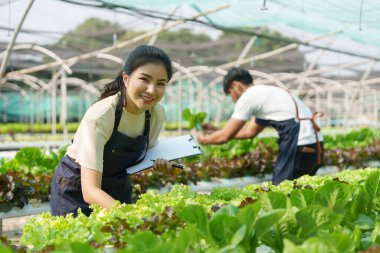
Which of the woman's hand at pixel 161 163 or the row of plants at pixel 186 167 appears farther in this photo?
the row of plants at pixel 186 167

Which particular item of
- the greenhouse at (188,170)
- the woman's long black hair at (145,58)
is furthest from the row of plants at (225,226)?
the woman's long black hair at (145,58)

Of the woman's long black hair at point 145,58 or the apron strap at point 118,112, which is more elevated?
the woman's long black hair at point 145,58

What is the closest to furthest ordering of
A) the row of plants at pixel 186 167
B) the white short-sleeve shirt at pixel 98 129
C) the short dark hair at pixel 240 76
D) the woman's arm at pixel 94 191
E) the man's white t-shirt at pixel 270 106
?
the woman's arm at pixel 94 191 < the white short-sleeve shirt at pixel 98 129 < the row of plants at pixel 186 167 < the man's white t-shirt at pixel 270 106 < the short dark hair at pixel 240 76

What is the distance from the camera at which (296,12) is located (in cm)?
725

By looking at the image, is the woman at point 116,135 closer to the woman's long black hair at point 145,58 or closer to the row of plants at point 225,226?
the woman's long black hair at point 145,58

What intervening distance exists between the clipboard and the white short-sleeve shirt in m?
0.15

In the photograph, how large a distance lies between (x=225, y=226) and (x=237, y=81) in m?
3.20

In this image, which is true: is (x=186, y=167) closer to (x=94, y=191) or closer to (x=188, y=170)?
(x=188, y=170)

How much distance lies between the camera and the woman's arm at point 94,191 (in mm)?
2246

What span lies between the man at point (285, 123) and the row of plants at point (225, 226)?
7.30ft

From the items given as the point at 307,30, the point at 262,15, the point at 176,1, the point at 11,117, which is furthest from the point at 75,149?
the point at 11,117

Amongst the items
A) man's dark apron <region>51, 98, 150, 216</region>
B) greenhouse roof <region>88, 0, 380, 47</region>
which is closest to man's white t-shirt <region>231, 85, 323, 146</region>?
greenhouse roof <region>88, 0, 380, 47</region>

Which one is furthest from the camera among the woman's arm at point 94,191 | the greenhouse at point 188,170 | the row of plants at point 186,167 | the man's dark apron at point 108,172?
the row of plants at point 186,167

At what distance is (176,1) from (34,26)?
417 cm
